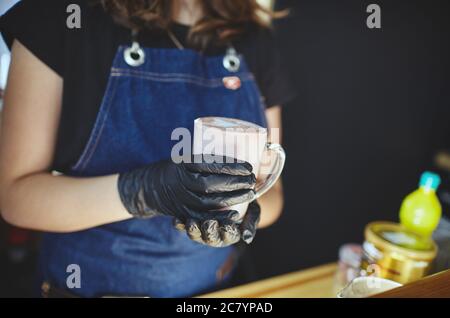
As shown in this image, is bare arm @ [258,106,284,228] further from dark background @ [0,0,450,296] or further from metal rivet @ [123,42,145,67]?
dark background @ [0,0,450,296]

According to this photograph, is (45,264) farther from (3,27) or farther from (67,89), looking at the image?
(3,27)

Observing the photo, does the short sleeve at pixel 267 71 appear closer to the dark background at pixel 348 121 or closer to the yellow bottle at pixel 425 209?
Answer: the yellow bottle at pixel 425 209

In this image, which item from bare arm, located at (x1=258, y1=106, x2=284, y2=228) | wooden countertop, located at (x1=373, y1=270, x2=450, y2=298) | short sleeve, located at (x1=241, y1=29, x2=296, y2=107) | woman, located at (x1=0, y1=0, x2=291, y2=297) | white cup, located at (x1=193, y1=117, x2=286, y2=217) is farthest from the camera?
short sleeve, located at (x1=241, y1=29, x2=296, y2=107)

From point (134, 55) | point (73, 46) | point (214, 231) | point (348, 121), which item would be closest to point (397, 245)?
point (214, 231)

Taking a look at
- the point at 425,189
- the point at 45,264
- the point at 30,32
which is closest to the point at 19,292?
the point at 45,264

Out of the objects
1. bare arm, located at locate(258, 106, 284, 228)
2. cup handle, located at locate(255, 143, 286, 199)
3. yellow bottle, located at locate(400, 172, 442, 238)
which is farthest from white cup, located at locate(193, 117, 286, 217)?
yellow bottle, located at locate(400, 172, 442, 238)

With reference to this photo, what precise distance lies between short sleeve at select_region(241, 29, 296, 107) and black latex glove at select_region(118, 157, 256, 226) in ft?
2.15

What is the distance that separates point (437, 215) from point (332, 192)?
3.63ft

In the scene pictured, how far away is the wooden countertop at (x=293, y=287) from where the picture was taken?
1.17 m

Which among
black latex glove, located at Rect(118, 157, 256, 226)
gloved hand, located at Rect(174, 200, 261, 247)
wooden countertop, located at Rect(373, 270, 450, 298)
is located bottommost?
wooden countertop, located at Rect(373, 270, 450, 298)

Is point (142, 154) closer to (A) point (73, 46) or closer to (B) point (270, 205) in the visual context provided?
(A) point (73, 46)

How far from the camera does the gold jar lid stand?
1030mm

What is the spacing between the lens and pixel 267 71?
4.78ft

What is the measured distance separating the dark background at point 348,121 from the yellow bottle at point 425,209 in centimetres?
105
